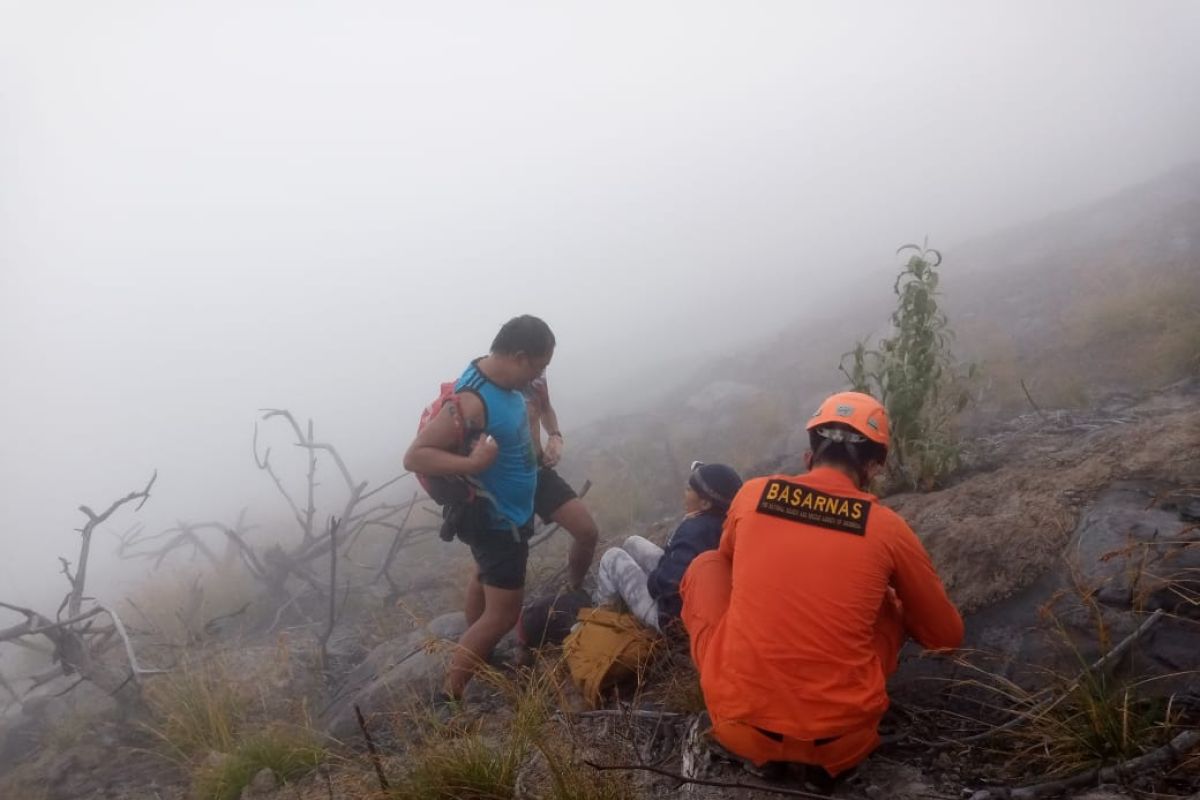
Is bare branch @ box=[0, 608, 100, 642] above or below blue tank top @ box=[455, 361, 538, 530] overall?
below

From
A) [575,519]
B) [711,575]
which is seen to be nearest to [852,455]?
[711,575]

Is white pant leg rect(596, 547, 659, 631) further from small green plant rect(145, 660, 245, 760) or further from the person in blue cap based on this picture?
small green plant rect(145, 660, 245, 760)

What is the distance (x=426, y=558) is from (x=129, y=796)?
4.12m

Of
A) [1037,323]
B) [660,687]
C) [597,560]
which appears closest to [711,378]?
[1037,323]

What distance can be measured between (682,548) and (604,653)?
1.87 feet

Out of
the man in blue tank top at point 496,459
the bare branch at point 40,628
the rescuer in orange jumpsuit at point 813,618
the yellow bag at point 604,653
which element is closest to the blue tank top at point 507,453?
the man in blue tank top at point 496,459

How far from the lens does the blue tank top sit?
11.3ft

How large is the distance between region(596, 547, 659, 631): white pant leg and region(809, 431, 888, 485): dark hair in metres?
1.38

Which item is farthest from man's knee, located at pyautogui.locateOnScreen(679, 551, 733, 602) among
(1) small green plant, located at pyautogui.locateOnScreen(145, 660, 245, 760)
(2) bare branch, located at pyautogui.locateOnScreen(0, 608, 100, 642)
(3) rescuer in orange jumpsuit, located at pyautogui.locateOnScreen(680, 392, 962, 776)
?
(2) bare branch, located at pyautogui.locateOnScreen(0, 608, 100, 642)

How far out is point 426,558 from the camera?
810 centimetres

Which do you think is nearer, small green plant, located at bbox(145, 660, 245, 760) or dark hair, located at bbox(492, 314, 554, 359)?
dark hair, located at bbox(492, 314, 554, 359)

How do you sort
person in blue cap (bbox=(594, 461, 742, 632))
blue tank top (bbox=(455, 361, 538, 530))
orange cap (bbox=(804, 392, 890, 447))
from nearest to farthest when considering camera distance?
1. orange cap (bbox=(804, 392, 890, 447))
2. person in blue cap (bbox=(594, 461, 742, 632))
3. blue tank top (bbox=(455, 361, 538, 530))

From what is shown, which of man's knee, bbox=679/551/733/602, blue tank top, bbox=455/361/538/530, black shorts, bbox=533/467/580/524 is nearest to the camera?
man's knee, bbox=679/551/733/602

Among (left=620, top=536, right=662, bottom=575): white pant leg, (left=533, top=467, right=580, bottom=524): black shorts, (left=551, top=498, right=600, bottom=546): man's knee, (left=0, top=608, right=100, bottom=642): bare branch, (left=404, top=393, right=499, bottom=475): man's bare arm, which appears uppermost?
(left=404, top=393, right=499, bottom=475): man's bare arm
